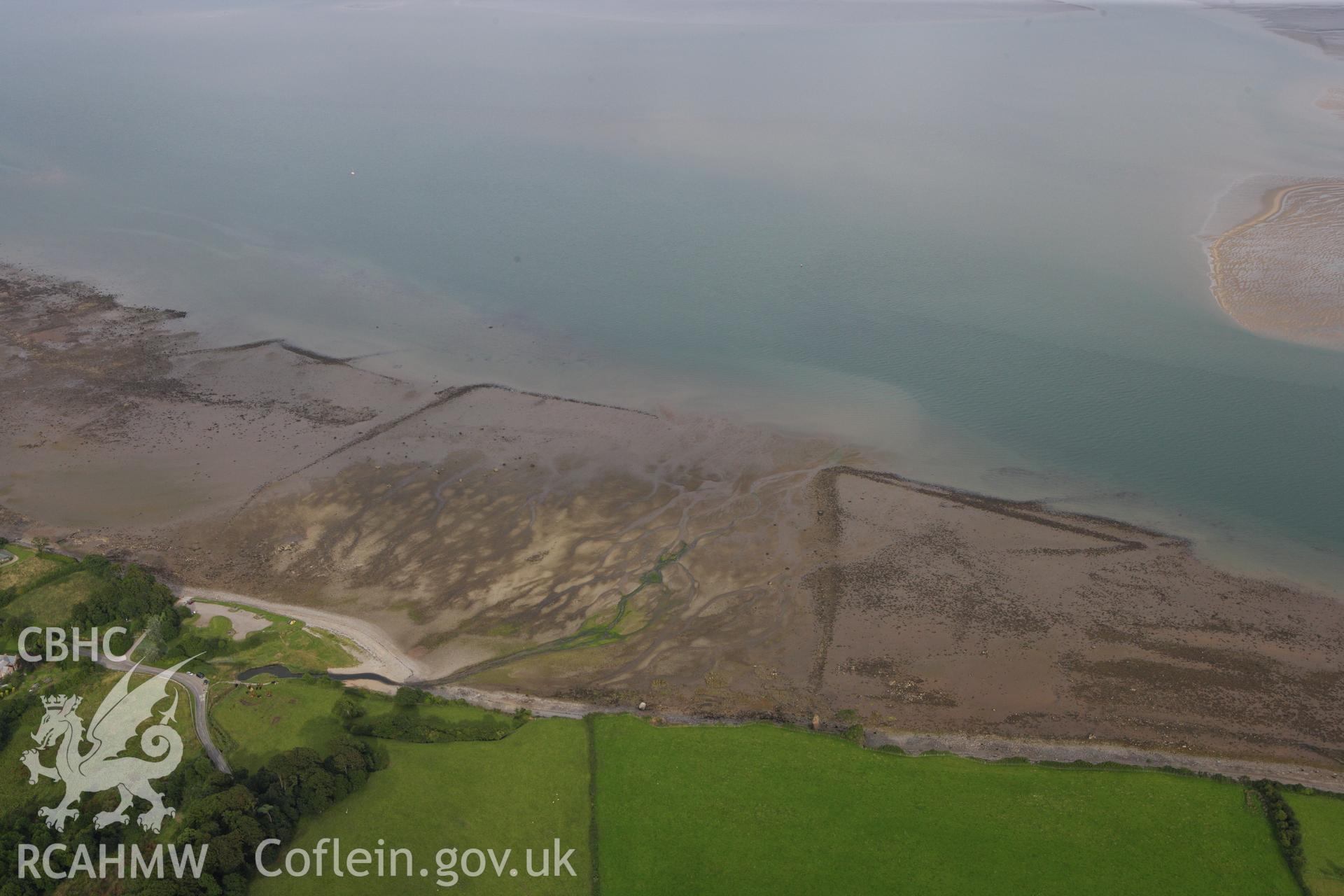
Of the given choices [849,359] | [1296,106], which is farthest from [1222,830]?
[1296,106]

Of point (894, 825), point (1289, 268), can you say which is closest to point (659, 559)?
point (894, 825)

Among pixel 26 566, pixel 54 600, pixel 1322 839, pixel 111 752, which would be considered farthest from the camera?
pixel 26 566

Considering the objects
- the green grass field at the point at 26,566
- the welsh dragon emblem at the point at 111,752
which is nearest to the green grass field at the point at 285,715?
the welsh dragon emblem at the point at 111,752

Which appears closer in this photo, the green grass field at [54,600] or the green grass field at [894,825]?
the green grass field at [894,825]

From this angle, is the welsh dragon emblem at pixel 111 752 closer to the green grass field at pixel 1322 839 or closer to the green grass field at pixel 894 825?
the green grass field at pixel 894 825

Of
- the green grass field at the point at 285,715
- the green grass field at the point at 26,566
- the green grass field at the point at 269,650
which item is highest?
the green grass field at the point at 26,566

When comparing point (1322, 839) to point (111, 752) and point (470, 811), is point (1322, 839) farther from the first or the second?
point (111, 752)
